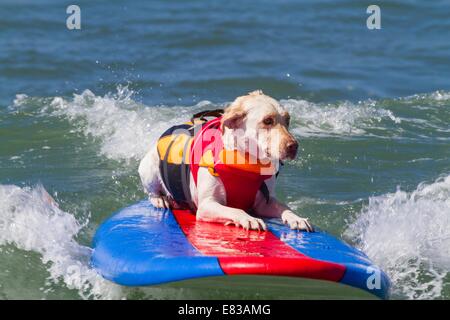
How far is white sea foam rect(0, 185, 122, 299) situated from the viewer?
266 inches

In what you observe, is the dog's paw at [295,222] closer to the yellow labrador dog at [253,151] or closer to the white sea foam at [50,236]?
the yellow labrador dog at [253,151]

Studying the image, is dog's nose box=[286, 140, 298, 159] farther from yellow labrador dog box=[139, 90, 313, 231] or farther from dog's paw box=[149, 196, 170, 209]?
dog's paw box=[149, 196, 170, 209]

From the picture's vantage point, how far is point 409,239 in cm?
761

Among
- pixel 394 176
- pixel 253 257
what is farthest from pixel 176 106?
pixel 253 257

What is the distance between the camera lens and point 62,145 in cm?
1090

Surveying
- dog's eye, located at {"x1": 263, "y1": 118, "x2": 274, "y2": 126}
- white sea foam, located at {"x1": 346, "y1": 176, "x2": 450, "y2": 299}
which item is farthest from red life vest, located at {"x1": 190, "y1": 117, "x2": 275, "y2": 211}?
white sea foam, located at {"x1": 346, "y1": 176, "x2": 450, "y2": 299}

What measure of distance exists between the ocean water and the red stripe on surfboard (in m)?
0.25

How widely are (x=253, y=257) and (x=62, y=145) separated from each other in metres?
5.64

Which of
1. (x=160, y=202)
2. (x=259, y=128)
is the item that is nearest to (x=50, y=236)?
(x=160, y=202)

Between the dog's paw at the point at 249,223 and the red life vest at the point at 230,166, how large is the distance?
26 cm

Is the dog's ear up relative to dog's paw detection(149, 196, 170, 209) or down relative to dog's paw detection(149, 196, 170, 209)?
up

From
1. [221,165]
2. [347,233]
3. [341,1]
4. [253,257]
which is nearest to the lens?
[253,257]

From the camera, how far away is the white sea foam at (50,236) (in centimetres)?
677
